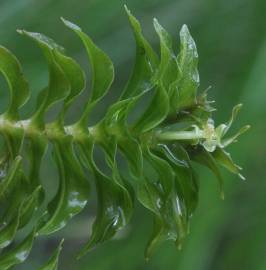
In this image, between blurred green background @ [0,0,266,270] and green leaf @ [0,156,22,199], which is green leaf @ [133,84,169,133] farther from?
blurred green background @ [0,0,266,270]

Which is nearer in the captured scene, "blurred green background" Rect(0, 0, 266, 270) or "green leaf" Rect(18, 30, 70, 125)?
"green leaf" Rect(18, 30, 70, 125)

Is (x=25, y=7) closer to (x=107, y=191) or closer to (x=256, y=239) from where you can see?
(x=256, y=239)

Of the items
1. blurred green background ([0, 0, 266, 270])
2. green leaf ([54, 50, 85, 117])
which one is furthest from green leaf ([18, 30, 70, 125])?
blurred green background ([0, 0, 266, 270])

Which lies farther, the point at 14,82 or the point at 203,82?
the point at 203,82

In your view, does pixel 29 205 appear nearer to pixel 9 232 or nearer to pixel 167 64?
pixel 9 232

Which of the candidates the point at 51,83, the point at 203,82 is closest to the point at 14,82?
the point at 51,83
